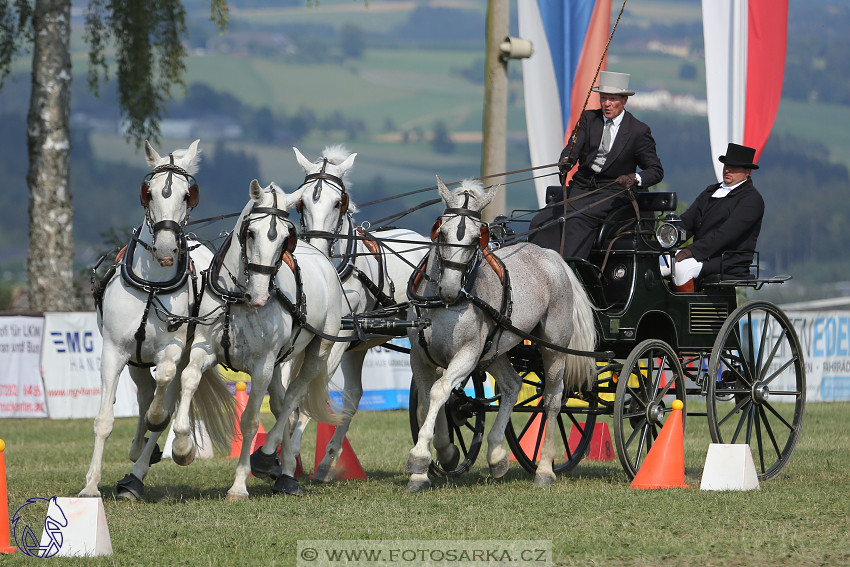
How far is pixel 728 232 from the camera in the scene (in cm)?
934

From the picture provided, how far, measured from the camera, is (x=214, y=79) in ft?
478

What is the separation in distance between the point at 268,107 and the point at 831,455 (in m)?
135

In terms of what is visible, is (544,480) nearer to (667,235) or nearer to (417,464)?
(417,464)

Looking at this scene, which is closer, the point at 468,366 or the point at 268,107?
the point at 468,366

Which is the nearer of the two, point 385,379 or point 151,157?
point 151,157

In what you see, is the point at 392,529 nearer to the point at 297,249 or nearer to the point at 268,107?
the point at 297,249

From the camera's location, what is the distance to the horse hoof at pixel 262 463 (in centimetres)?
868

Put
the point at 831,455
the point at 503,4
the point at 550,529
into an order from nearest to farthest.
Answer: the point at 550,529 < the point at 831,455 < the point at 503,4

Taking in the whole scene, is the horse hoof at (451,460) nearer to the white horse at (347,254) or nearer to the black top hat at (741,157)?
the white horse at (347,254)

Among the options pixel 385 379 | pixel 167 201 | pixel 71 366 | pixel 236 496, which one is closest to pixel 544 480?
pixel 236 496

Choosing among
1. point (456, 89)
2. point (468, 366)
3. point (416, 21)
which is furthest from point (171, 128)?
point (468, 366)

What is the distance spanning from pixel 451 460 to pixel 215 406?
200 centimetres

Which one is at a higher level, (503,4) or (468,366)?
(503,4)

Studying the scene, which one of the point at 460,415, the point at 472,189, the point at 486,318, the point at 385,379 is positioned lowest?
the point at 385,379
